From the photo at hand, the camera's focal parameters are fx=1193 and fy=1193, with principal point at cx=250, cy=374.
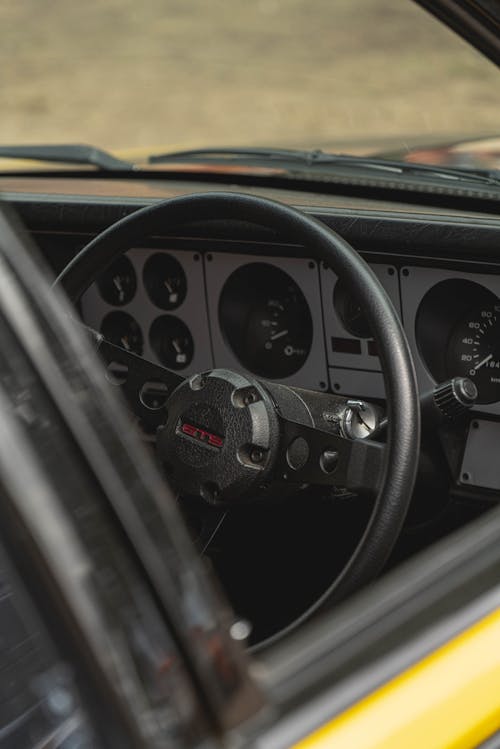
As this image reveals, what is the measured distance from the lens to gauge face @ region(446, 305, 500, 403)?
2316mm

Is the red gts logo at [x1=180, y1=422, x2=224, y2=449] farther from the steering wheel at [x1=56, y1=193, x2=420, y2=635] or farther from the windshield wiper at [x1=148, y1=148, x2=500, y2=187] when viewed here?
A: the windshield wiper at [x1=148, y1=148, x2=500, y2=187]

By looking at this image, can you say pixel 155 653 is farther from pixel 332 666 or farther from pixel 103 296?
pixel 103 296

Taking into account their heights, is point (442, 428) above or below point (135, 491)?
below

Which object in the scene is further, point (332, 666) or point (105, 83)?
point (105, 83)

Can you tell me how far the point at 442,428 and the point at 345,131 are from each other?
7.20 metres

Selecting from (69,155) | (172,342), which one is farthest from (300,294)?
(69,155)

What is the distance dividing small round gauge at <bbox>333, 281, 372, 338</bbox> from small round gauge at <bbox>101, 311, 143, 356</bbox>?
584mm

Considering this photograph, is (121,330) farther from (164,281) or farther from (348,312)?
(348,312)

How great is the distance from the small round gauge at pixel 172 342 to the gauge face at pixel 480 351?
0.61 m

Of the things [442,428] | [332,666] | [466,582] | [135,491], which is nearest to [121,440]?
[135,491]

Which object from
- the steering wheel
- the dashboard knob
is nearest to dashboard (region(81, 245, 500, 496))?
the dashboard knob

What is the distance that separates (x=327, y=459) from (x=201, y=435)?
0.23m

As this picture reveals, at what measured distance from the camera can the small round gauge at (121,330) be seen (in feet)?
9.28

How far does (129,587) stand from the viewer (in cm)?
87
